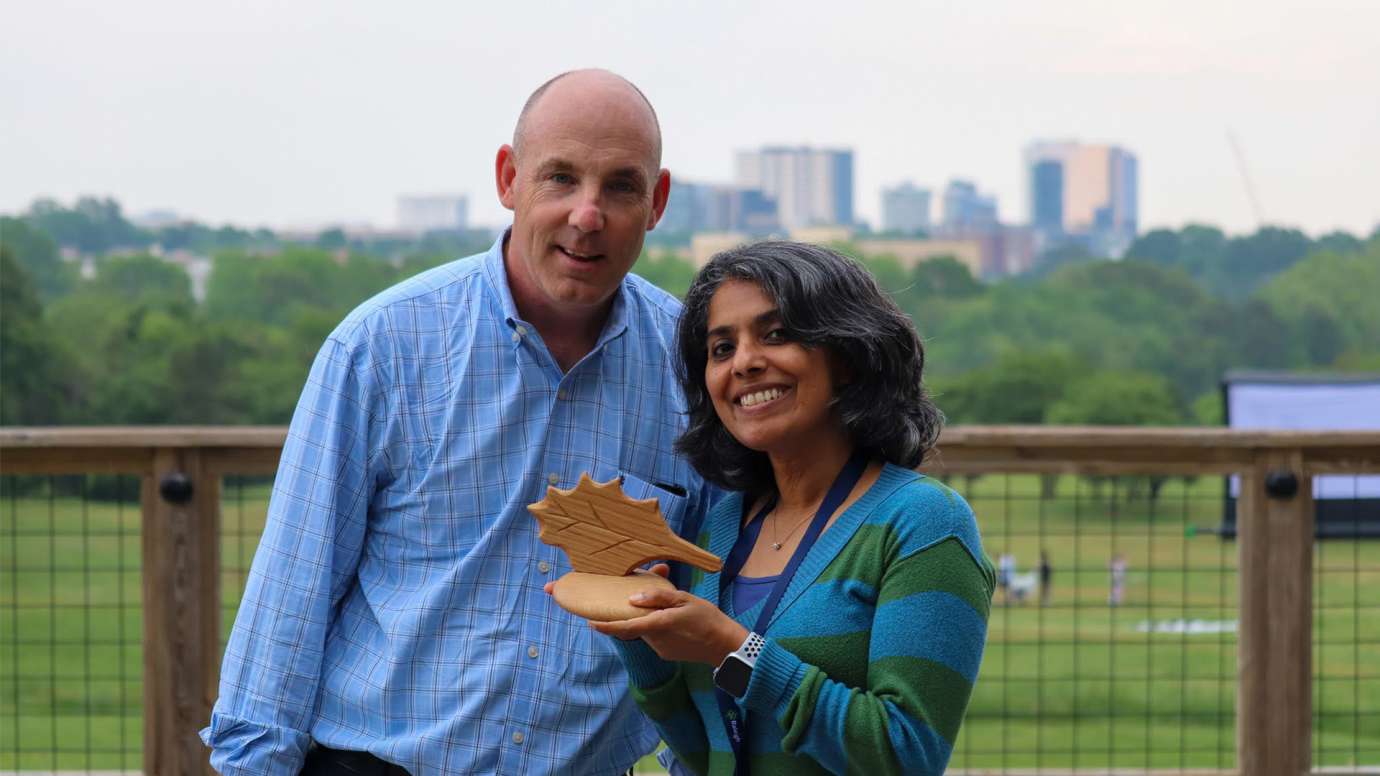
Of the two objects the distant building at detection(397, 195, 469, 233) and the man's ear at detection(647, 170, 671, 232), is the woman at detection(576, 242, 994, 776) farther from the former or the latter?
the distant building at detection(397, 195, 469, 233)

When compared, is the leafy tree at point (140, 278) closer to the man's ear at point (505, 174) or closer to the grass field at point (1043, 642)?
the grass field at point (1043, 642)

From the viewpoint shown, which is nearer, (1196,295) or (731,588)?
(731,588)

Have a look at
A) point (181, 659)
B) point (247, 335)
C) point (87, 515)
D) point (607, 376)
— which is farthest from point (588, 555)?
point (247, 335)

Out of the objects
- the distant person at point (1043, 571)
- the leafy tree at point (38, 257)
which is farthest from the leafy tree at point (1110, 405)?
the leafy tree at point (38, 257)

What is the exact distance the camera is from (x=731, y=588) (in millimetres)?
1669

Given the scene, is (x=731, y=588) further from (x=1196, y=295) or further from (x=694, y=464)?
(x=1196, y=295)

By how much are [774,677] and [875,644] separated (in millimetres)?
113

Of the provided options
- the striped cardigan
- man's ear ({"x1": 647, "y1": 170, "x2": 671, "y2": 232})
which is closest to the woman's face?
the striped cardigan

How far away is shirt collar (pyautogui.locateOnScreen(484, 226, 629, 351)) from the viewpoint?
184 centimetres

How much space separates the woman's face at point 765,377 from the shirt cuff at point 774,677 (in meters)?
0.25

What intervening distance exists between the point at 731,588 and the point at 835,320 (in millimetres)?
332

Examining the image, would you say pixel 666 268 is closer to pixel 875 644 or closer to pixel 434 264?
pixel 434 264

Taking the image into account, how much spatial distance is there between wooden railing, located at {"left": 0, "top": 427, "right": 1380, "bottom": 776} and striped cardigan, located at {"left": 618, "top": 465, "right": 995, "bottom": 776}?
5.78 feet

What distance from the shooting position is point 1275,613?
11.3 feet
